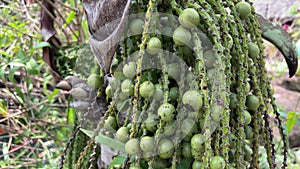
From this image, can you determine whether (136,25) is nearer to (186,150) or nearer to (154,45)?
(154,45)

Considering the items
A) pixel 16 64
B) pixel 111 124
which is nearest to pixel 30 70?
pixel 16 64

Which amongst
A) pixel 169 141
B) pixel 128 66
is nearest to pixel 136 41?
pixel 128 66

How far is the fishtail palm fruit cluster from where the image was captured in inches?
18.7

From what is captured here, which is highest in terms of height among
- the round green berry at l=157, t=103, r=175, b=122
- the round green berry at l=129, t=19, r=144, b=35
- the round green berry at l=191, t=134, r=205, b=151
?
the round green berry at l=129, t=19, r=144, b=35

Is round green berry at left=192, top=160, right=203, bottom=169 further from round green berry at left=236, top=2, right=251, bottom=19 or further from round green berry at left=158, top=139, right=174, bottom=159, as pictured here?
round green berry at left=236, top=2, right=251, bottom=19

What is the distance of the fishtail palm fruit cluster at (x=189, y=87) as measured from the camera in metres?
0.47

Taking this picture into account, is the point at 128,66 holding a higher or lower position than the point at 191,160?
higher

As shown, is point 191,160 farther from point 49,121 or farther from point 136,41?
point 49,121

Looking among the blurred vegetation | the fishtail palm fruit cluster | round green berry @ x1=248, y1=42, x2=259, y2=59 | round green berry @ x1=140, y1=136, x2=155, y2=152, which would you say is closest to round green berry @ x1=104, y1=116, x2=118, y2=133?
the fishtail palm fruit cluster

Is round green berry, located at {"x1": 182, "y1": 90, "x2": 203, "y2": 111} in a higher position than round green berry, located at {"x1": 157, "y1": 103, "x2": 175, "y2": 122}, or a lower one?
higher

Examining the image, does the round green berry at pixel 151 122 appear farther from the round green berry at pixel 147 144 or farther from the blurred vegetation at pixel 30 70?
the blurred vegetation at pixel 30 70

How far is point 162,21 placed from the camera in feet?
1.82

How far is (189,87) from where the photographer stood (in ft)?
1.70

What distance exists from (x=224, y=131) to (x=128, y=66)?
0.56 ft
